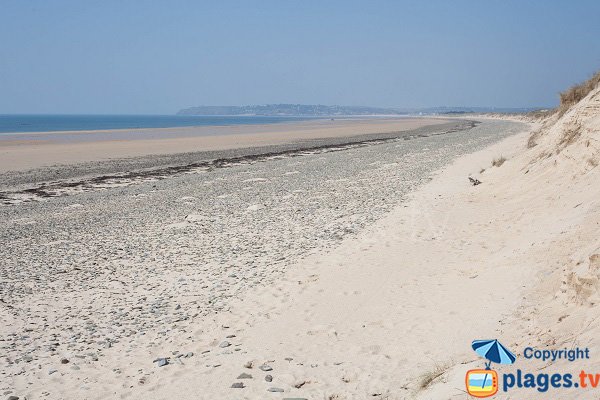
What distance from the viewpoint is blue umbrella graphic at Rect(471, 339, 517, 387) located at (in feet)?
15.0

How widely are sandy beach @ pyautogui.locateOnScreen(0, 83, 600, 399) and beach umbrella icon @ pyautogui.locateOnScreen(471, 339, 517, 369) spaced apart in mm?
136

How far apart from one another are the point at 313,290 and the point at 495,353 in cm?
394

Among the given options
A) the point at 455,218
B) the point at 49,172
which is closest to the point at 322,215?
the point at 455,218

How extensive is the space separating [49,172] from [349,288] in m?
26.6

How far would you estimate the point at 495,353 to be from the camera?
471cm

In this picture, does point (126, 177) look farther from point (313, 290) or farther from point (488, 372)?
point (488, 372)

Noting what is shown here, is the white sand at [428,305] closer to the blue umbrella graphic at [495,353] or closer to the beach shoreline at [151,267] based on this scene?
the blue umbrella graphic at [495,353]

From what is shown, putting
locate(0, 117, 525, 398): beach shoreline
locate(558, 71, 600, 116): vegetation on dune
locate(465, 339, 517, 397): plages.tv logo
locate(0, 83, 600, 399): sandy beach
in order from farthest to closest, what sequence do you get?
locate(558, 71, 600, 116): vegetation on dune → locate(0, 117, 525, 398): beach shoreline → locate(0, 83, 600, 399): sandy beach → locate(465, 339, 517, 397): plages.tv logo

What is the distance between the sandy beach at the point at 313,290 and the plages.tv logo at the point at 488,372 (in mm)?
116

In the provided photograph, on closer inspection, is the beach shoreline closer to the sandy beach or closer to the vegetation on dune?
the sandy beach

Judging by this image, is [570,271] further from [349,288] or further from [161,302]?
[161,302]

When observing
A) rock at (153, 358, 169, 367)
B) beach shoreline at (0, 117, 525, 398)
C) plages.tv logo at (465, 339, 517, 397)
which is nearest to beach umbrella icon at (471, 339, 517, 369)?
plages.tv logo at (465, 339, 517, 397)

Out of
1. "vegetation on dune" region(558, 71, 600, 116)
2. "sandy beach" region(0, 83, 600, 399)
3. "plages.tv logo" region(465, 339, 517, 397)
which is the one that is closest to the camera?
"plages.tv logo" region(465, 339, 517, 397)

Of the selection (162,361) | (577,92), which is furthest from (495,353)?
(577,92)
